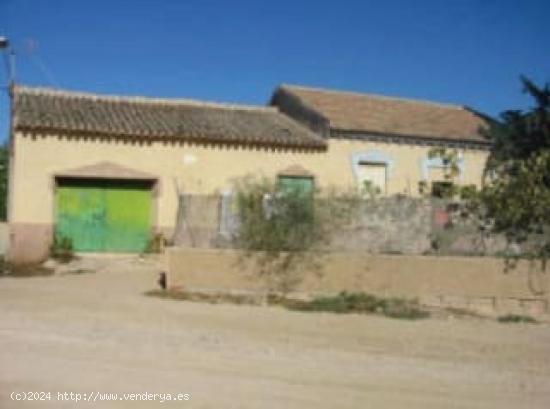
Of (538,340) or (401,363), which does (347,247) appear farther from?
(401,363)

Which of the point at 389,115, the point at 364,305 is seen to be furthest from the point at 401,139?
the point at 364,305

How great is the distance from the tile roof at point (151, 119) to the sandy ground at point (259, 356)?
27.4 ft

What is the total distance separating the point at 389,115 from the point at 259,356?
62.3 ft

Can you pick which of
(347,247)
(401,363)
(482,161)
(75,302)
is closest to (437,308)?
(347,247)

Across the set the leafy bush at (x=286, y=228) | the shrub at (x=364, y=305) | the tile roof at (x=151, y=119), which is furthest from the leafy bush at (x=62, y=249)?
the shrub at (x=364, y=305)

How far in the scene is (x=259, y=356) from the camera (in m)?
9.42

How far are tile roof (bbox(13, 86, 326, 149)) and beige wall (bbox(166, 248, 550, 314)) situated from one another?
7.92 m

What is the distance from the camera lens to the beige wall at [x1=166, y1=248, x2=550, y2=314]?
47.3 ft

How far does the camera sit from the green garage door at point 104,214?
72.3 ft

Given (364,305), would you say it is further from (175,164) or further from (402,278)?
(175,164)

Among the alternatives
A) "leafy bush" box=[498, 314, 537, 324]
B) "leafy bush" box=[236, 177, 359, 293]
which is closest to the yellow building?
"leafy bush" box=[236, 177, 359, 293]

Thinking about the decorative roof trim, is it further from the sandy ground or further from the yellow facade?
the sandy ground

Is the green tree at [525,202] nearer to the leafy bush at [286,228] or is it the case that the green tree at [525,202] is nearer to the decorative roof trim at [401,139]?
the leafy bush at [286,228]

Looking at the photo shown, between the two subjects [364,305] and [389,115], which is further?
[389,115]
